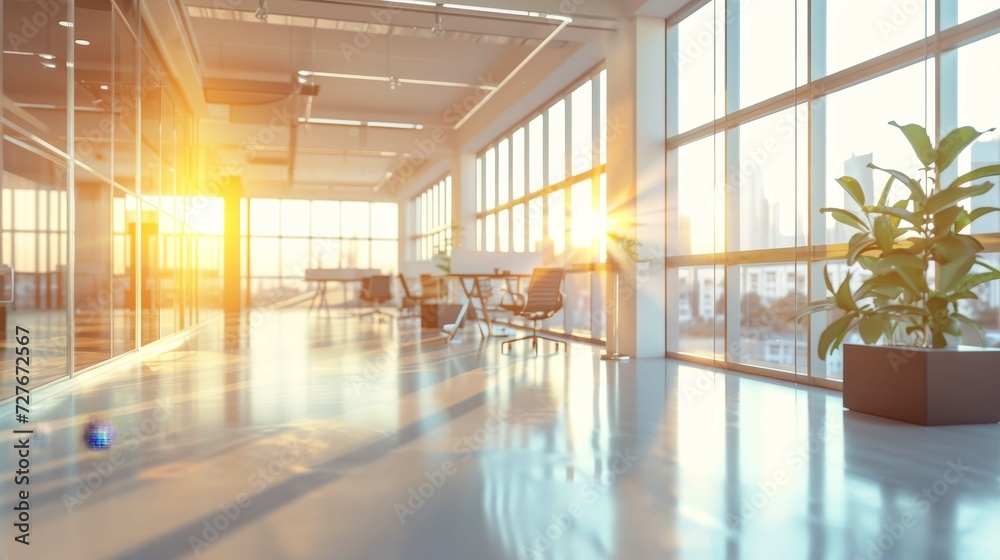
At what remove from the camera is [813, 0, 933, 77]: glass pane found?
16.7ft

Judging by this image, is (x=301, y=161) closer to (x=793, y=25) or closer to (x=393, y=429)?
(x=793, y=25)

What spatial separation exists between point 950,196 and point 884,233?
39 centimetres

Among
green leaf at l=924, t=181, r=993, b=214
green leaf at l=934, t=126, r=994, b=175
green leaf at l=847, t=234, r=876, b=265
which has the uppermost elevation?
green leaf at l=934, t=126, r=994, b=175

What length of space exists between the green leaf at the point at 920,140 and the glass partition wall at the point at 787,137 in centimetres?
66

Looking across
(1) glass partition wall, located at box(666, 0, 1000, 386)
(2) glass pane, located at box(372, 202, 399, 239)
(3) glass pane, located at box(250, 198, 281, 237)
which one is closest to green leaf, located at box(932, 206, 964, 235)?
(1) glass partition wall, located at box(666, 0, 1000, 386)

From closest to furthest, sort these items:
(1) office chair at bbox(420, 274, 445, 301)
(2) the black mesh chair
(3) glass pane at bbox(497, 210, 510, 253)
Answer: (2) the black mesh chair → (3) glass pane at bbox(497, 210, 510, 253) → (1) office chair at bbox(420, 274, 445, 301)

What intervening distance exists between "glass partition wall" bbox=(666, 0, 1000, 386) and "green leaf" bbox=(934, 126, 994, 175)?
61cm

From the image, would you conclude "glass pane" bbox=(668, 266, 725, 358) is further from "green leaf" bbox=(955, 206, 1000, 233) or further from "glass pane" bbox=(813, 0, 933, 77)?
"green leaf" bbox=(955, 206, 1000, 233)

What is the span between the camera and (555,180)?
37.0ft

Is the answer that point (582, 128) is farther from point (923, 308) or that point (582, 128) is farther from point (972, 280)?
point (972, 280)

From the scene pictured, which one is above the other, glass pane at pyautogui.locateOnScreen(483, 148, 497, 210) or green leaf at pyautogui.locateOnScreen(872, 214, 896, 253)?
glass pane at pyautogui.locateOnScreen(483, 148, 497, 210)

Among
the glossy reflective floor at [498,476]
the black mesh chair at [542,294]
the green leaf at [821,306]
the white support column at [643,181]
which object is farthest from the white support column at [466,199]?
the green leaf at [821,306]

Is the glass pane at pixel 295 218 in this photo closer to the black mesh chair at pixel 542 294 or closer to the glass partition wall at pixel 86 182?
the glass partition wall at pixel 86 182

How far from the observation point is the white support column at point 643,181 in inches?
312
